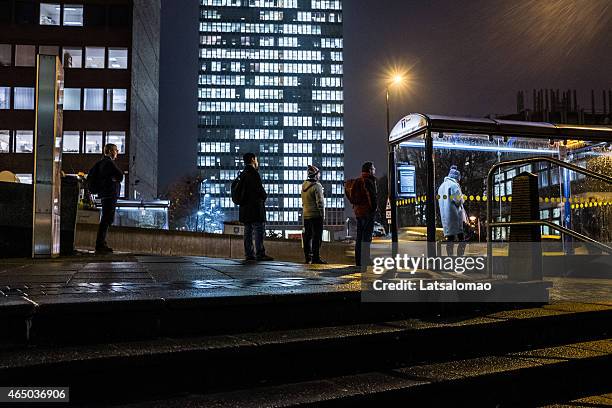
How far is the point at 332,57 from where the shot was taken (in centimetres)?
16962

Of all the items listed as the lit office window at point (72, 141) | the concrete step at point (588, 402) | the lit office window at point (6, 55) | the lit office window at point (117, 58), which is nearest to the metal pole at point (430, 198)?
the concrete step at point (588, 402)

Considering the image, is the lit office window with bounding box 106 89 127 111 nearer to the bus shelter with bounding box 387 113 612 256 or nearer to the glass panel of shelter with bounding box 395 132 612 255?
the bus shelter with bounding box 387 113 612 256

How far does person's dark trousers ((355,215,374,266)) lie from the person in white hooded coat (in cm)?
238

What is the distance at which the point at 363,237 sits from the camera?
898 cm

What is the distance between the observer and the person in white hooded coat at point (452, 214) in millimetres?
10562

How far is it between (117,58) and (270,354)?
56008mm

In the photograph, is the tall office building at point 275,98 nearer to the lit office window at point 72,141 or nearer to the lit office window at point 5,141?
the lit office window at point 72,141

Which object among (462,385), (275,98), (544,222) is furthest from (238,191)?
(275,98)

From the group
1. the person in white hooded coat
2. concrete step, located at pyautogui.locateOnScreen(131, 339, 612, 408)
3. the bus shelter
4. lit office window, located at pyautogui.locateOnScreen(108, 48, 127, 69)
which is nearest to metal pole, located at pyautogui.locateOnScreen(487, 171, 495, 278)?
concrete step, located at pyautogui.locateOnScreen(131, 339, 612, 408)

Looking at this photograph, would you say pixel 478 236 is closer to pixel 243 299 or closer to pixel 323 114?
pixel 243 299

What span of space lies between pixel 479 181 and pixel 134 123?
49.1 metres

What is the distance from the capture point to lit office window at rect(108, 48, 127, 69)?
5319cm

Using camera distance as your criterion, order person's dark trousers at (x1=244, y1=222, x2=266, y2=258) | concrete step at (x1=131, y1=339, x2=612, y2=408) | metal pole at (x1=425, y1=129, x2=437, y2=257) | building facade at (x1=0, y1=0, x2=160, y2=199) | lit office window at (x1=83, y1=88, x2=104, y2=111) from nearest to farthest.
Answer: concrete step at (x1=131, y1=339, x2=612, y2=408) < person's dark trousers at (x1=244, y1=222, x2=266, y2=258) < metal pole at (x1=425, y1=129, x2=437, y2=257) < building facade at (x1=0, y1=0, x2=160, y2=199) < lit office window at (x1=83, y1=88, x2=104, y2=111)

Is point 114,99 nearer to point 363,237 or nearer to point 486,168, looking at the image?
point 486,168
